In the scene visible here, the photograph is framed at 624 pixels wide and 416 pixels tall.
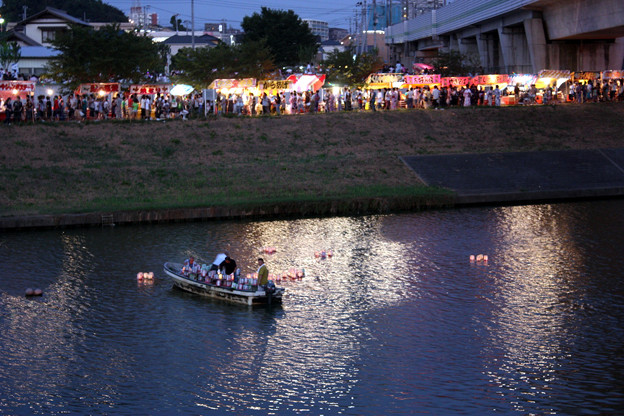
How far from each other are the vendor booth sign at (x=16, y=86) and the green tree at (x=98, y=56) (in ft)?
19.1

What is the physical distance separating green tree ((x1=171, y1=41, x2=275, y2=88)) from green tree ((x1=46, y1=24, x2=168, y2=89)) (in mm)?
5387

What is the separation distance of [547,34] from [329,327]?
5474 centimetres

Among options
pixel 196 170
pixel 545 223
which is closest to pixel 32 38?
pixel 196 170

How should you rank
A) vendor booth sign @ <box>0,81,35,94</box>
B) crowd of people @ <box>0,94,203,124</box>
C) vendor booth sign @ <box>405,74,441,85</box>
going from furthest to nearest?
vendor booth sign @ <box>405,74,441,85</box>
vendor booth sign @ <box>0,81,35,94</box>
crowd of people @ <box>0,94,203,124</box>

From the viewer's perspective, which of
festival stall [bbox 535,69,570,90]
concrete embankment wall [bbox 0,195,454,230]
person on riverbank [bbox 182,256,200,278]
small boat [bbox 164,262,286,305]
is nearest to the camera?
small boat [bbox 164,262,286,305]

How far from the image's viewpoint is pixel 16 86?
50625 mm

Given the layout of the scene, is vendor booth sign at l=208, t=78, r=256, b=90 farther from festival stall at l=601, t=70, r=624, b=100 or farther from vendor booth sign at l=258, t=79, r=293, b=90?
festival stall at l=601, t=70, r=624, b=100

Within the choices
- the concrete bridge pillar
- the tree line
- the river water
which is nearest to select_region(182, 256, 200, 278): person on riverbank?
the river water

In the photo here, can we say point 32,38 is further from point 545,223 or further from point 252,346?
point 252,346

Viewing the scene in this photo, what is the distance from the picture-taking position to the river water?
1662cm

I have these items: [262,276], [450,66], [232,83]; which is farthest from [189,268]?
[450,66]

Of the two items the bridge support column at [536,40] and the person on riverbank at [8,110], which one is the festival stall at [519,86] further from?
the person on riverbank at [8,110]

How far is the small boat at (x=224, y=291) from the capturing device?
22750 mm

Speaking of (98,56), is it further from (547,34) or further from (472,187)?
(547,34)
